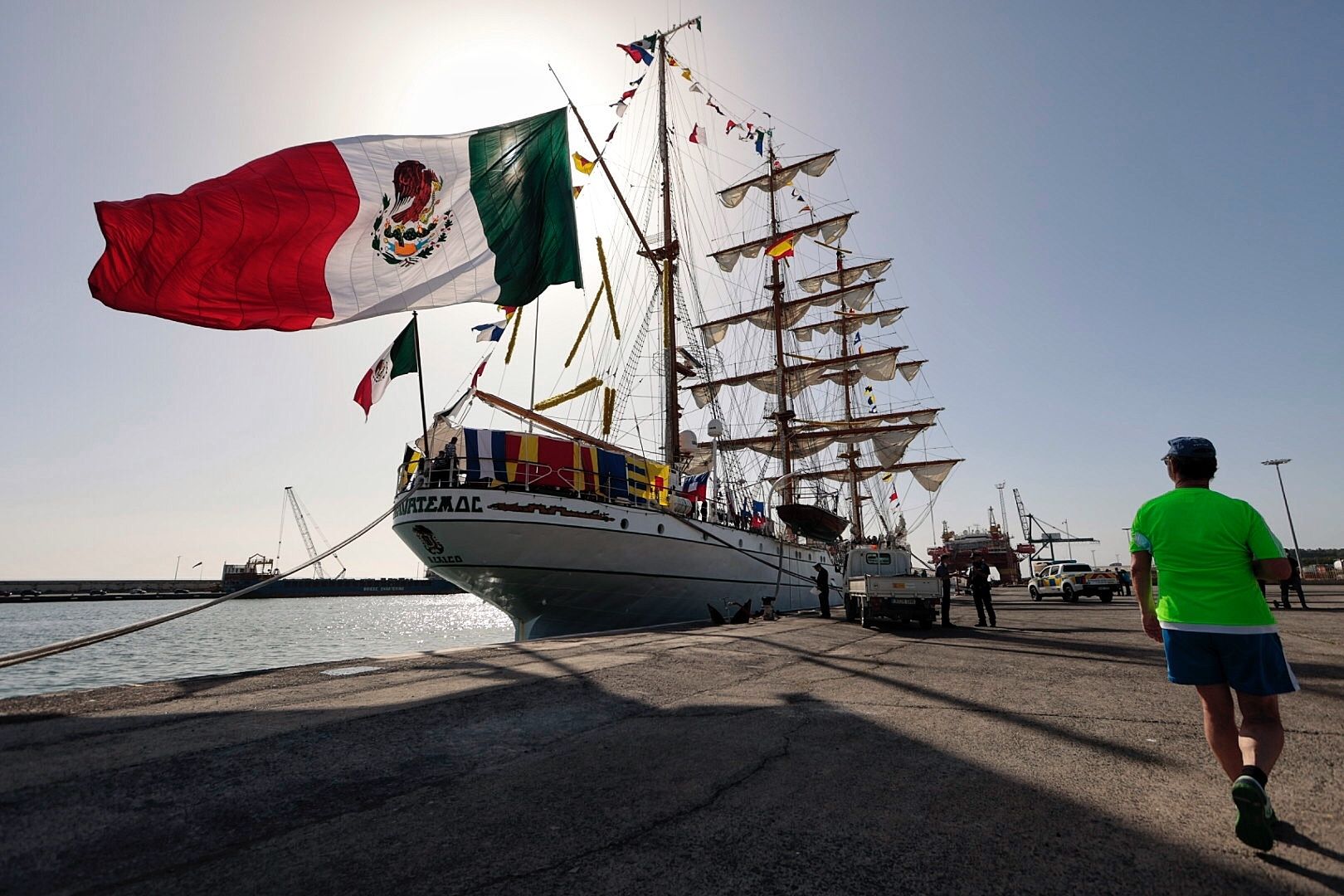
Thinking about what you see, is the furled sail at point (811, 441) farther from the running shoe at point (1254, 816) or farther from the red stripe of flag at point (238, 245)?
the running shoe at point (1254, 816)

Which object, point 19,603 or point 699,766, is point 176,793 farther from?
point 19,603

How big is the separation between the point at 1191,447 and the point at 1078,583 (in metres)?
33.1

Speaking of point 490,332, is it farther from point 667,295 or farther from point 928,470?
point 928,470

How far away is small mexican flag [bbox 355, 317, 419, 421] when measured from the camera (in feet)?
45.8

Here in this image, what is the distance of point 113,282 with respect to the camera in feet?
26.4

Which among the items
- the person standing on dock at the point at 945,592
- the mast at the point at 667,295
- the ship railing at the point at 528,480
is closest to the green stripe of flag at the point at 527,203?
the ship railing at the point at 528,480

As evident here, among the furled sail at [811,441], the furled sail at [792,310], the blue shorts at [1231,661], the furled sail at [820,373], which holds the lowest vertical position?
the blue shorts at [1231,661]

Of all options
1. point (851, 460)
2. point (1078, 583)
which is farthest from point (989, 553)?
point (1078, 583)

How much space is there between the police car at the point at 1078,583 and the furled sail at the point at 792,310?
25.2m

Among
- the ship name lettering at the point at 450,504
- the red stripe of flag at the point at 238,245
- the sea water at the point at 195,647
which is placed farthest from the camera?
the ship name lettering at the point at 450,504

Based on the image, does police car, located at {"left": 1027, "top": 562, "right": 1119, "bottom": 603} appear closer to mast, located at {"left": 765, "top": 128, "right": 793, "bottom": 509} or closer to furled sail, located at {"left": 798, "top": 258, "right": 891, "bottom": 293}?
mast, located at {"left": 765, "top": 128, "right": 793, "bottom": 509}

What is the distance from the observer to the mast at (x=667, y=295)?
31094mm

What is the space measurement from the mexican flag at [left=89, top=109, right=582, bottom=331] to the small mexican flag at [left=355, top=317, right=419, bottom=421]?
12.2 ft

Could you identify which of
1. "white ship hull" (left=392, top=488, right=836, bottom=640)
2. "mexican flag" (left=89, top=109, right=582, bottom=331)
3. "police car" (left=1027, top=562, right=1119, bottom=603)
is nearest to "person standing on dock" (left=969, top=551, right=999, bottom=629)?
"white ship hull" (left=392, top=488, right=836, bottom=640)
